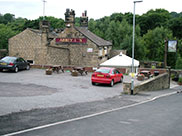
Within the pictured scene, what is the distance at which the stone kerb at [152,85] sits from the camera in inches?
634

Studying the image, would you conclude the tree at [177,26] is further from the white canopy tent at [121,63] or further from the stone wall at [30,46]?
the stone wall at [30,46]

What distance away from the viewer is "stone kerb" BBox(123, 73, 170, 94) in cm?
1609

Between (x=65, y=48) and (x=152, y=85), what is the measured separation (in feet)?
59.0

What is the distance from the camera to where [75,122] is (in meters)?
8.22

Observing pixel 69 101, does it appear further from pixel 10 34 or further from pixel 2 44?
pixel 10 34

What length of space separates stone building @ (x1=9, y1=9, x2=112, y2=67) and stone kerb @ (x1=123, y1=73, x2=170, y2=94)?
12.5 m

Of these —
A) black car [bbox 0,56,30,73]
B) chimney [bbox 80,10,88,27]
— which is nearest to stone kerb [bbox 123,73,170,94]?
black car [bbox 0,56,30,73]

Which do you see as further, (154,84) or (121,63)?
(121,63)

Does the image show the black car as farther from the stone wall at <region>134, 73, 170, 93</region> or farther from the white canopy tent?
the stone wall at <region>134, 73, 170, 93</region>

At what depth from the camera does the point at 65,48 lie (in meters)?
34.2

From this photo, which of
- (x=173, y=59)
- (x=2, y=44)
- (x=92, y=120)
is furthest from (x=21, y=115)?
(x=2, y=44)

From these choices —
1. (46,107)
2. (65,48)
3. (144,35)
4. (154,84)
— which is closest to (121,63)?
(154,84)

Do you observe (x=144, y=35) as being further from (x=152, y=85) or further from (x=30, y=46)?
(x=152, y=85)

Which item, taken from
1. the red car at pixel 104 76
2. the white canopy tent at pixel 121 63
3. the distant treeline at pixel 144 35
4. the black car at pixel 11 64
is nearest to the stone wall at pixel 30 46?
the black car at pixel 11 64
